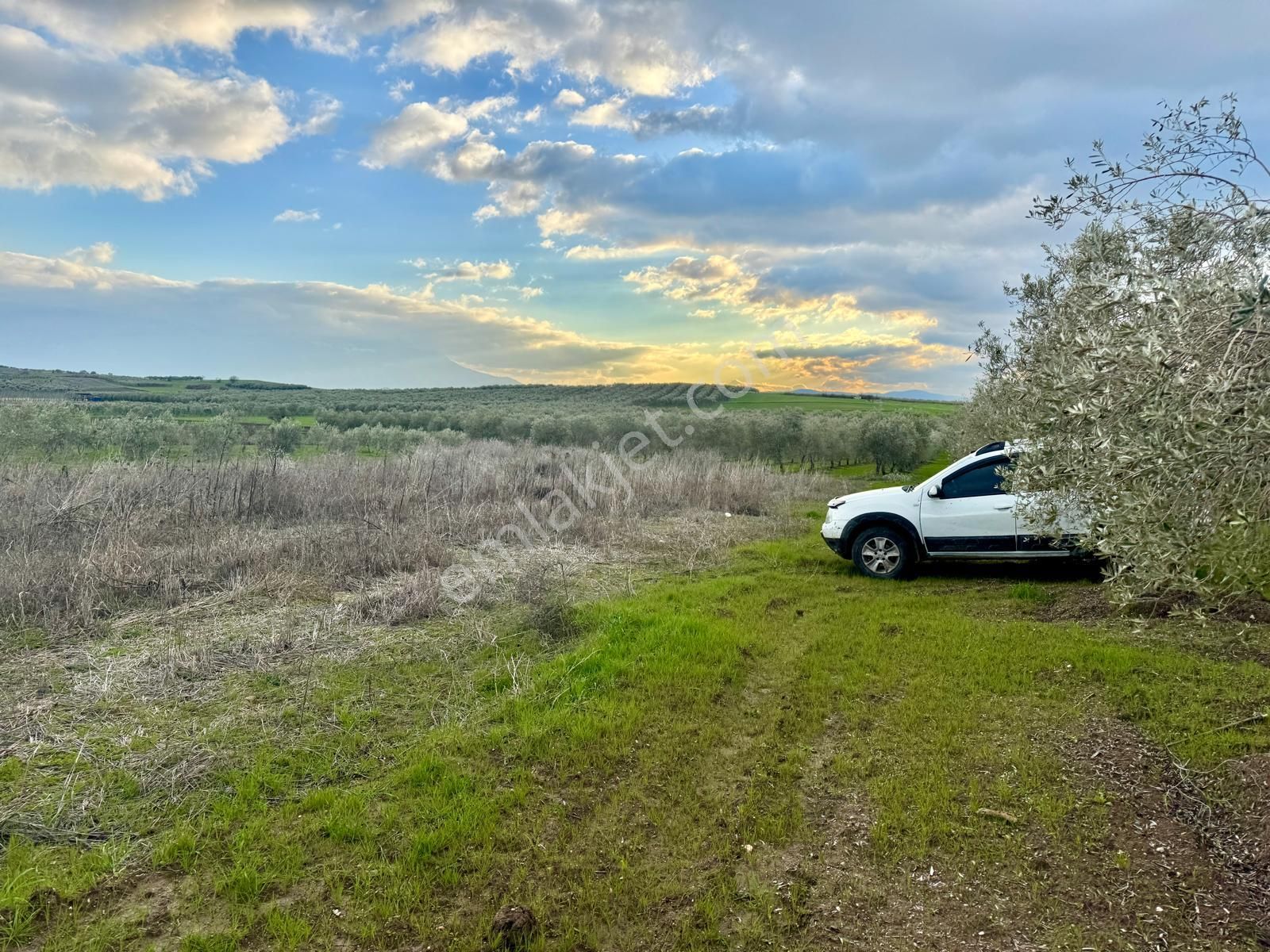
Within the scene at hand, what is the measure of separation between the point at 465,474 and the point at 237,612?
813 centimetres

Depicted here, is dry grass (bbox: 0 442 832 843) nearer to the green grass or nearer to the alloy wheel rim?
the green grass

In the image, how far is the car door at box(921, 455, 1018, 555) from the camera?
368 inches

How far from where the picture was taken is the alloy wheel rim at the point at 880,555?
10148 millimetres

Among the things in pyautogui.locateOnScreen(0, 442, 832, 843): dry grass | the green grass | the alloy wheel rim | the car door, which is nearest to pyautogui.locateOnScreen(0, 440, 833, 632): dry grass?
pyautogui.locateOnScreen(0, 442, 832, 843): dry grass

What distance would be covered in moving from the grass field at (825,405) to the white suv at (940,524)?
33.8 metres

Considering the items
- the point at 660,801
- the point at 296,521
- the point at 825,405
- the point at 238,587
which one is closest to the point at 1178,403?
the point at 660,801

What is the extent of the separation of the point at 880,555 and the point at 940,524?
3.25 ft

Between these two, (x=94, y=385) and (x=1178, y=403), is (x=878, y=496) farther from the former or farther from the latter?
(x=94, y=385)

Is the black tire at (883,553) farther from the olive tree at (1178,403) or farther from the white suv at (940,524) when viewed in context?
the olive tree at (1178,403)

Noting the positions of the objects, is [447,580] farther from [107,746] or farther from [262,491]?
[262,491]

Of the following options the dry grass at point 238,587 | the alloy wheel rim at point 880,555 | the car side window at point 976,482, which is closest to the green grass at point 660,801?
the dry grass at point 238,587

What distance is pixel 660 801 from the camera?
4.38m

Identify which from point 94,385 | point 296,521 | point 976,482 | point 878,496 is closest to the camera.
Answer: point 976,482

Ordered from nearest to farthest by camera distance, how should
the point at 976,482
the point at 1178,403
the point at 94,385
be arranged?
1. the point at 1178,403
2. the point at 976,482
3. the point at 94,385
